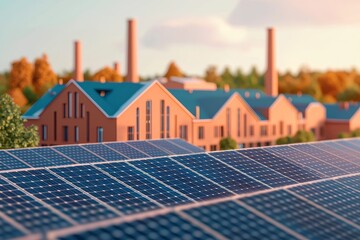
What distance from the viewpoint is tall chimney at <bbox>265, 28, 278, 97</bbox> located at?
3996 inches

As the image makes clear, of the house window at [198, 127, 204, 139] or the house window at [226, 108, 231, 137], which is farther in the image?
the house window at [226, 108, 231, 137]

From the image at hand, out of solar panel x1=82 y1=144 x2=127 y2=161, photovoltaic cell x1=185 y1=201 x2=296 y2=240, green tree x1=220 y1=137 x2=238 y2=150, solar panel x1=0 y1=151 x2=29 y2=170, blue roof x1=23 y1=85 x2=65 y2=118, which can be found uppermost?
blue roof x1=23 y1=85 x2=65 y2=118

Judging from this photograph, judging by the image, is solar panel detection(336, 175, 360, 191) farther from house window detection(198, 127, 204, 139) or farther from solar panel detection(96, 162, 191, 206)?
house window detection(198, 127, 204, 139)

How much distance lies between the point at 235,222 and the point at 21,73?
11974 centimetres

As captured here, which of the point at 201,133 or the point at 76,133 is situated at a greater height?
the point at 76,133

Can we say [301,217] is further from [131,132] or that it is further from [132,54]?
[132,54]

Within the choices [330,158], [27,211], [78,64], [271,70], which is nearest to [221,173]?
[330,158]

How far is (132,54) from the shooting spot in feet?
276

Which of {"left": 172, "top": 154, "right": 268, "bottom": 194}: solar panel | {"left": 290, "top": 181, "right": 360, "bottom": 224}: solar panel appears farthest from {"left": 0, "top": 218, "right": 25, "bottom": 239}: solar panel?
{"left": 172, "top": 154, "right": 268, "bottom": 194}: solar panel

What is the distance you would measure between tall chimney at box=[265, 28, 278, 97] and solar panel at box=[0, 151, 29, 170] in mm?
70269

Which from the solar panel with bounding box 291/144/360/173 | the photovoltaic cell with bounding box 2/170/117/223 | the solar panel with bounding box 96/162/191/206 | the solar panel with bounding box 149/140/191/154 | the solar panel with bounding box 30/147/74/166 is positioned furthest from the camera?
the solar panel with bounding box 149/140/191/154

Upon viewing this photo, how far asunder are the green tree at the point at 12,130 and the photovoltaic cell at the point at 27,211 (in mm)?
24604

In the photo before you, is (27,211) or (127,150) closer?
(27,211)

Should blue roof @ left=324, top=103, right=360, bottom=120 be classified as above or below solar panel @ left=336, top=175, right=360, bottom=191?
below
